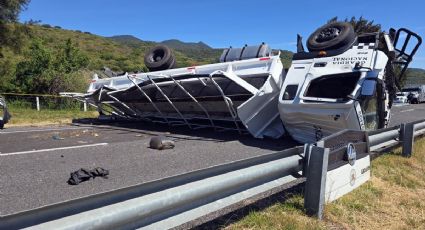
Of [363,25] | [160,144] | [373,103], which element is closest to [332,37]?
[373,103]

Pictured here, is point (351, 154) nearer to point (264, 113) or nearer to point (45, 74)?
point (264, 113)

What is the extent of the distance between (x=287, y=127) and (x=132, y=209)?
6.54 meters

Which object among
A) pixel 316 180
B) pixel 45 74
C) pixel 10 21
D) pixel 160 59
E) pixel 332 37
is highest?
pixel 10 21

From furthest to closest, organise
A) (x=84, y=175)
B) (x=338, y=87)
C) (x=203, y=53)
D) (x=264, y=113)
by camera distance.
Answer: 1. (x=203, y=53)
2. (x=264, y=113)
3. (x=338, y=87)
4. (x=84, y=175)

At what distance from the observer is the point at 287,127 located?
8.52 m

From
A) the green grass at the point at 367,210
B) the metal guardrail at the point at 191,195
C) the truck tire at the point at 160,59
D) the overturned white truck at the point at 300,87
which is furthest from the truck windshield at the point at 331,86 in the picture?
the truck tire at the point at 160,59

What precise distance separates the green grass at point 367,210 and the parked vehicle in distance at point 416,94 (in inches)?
1569

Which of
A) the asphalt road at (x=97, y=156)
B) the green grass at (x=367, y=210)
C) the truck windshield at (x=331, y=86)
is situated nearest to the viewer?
the green grass at (x=367, y=210)

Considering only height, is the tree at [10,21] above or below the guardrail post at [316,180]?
above

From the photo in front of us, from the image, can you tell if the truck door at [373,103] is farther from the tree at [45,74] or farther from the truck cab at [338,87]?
the tree at [45,74]

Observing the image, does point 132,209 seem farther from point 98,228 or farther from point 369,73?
point 369,73

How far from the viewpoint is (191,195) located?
2.70m

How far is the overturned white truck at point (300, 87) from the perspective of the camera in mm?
7605

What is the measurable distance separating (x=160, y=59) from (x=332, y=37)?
5.33 metres
